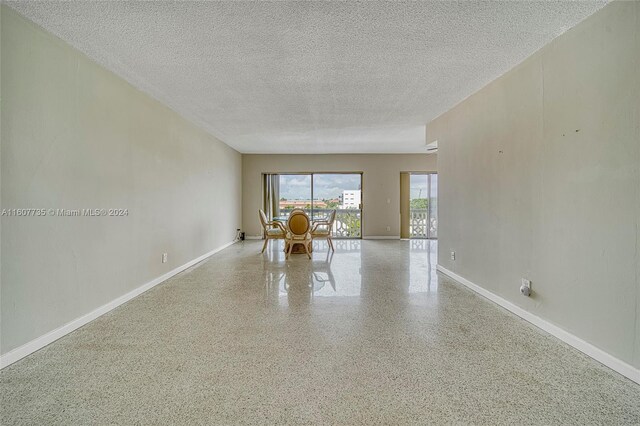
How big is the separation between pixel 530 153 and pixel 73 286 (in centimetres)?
410

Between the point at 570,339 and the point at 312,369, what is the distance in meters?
1.94

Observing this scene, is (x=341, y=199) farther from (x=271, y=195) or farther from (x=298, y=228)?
(x=298, y=228)

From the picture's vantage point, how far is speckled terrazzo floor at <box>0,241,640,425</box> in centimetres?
136

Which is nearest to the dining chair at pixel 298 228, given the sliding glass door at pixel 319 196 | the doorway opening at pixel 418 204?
the sliding glass door at pixel 319 196

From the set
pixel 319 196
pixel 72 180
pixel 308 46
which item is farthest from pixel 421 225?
pixel 72 180

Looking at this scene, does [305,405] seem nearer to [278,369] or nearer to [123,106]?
[278,369]

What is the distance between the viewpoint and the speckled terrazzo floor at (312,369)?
4.48 feet

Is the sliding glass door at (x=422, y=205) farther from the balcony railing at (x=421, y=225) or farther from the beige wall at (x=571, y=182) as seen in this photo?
the beige wall at (x=571, y=182)

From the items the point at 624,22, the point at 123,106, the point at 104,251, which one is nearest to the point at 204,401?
the point at 104,251

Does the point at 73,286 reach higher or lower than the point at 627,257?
lower

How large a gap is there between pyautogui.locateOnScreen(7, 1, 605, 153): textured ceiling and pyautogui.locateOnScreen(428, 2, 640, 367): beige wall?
0.30 metres

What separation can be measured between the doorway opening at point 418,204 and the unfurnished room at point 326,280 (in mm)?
4078

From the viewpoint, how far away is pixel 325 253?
5.69 m

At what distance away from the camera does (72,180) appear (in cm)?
224
